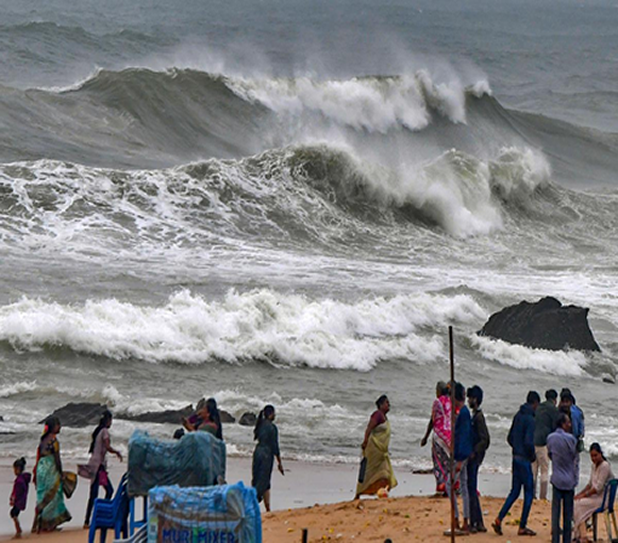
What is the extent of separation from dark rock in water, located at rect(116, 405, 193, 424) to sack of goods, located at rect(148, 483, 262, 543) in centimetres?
809

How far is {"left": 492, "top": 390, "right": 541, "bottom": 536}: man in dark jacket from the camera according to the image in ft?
29.3

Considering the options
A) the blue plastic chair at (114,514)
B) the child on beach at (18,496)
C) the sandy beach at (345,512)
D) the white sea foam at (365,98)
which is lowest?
the sandy beach at (345,512)

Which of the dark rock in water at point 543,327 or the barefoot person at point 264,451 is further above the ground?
the dark rock in water at point 543,327

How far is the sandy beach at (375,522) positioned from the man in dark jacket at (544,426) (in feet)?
1.58

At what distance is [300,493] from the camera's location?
11.2 m

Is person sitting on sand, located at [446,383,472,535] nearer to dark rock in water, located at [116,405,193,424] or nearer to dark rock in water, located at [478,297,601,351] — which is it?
dark rock in water, located at [116,405,193,424]

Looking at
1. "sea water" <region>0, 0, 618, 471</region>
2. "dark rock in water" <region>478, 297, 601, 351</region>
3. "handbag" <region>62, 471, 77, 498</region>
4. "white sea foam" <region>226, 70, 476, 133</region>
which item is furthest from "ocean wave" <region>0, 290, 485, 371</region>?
"white sea foam" <region>226, 70, 476, 133</region>

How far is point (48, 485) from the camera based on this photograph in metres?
9.44

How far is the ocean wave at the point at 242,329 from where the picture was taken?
57.9 ft

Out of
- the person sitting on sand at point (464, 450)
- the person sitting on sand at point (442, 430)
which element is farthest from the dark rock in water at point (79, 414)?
the person sitting on sand at point (464, 450)

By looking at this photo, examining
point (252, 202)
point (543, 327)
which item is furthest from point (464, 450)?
point (252, 202)

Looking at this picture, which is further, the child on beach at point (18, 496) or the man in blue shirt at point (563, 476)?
the child on beach at point (18, 496)

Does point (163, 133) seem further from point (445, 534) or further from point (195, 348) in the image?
point (445, 534)

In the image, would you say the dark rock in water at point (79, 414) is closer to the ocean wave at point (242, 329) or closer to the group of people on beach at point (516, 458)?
the ocean wave at point (242, 329)
